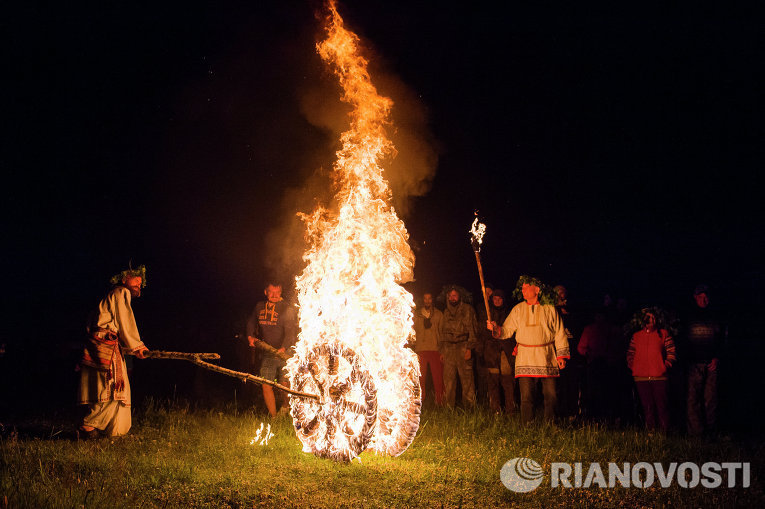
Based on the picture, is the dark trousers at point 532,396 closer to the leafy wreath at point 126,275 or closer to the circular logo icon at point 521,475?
the circular logo icon at point 521,475

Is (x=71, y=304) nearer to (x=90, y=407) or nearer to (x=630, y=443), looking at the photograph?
(x=90, y=407)

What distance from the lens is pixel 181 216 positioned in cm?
2403

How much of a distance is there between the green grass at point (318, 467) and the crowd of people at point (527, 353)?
0.79 m

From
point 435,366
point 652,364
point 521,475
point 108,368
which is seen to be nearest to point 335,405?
point 521,475

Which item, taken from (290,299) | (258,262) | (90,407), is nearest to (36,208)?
(258,262)

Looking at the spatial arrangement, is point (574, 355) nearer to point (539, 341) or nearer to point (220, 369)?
point (539, 341)

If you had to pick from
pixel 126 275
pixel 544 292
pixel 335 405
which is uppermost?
pixel 126 275

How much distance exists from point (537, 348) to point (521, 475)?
10.4 feet

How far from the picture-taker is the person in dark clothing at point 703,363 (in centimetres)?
919

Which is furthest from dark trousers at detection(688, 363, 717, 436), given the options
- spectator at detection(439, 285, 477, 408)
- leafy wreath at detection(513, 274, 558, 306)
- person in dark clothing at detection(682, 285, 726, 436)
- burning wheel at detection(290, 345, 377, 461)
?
burning wheel at detection(290, 345, 377, 461)

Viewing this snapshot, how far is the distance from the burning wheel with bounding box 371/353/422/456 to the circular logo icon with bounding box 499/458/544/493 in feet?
3.57

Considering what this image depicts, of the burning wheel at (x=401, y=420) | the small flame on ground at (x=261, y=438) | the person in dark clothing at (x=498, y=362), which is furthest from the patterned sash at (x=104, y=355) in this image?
the person in dark clothing at (x=498, y=362)

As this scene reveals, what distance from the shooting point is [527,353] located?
376 inches

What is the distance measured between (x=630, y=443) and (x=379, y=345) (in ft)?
11.0
